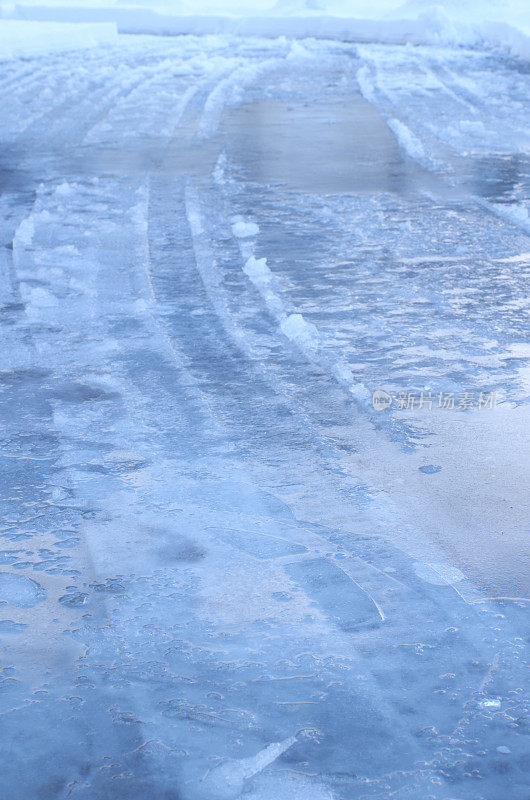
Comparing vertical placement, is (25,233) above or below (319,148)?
below

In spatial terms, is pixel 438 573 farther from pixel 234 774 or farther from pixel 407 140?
pixel 407 140

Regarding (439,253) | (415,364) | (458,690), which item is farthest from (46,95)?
(458,690)

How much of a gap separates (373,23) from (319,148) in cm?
2512

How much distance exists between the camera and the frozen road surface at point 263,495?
170 centimetres

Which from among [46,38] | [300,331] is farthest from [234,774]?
[46,38]

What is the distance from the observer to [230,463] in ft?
8.73

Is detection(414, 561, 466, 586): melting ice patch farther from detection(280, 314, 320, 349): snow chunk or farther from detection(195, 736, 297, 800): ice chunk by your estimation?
detection(280, 314, 320, 349): snow chunk

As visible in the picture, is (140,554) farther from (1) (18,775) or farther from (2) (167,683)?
(1) (18,775)

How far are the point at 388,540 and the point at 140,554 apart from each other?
0.68 meters

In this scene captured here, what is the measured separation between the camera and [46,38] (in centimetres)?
1978

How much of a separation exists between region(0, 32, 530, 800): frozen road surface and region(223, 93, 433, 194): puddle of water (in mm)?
483

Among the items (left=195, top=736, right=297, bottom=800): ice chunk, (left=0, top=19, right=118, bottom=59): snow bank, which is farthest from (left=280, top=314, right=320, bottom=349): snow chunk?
(left=0, top=19, right=118, bottom=59): snow bank

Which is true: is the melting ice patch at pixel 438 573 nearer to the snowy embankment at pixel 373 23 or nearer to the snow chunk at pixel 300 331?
the snow chunk at pixel 300 331

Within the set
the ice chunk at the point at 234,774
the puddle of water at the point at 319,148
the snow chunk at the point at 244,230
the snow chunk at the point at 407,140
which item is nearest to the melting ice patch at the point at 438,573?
the ice chunk at the point at 234,774
